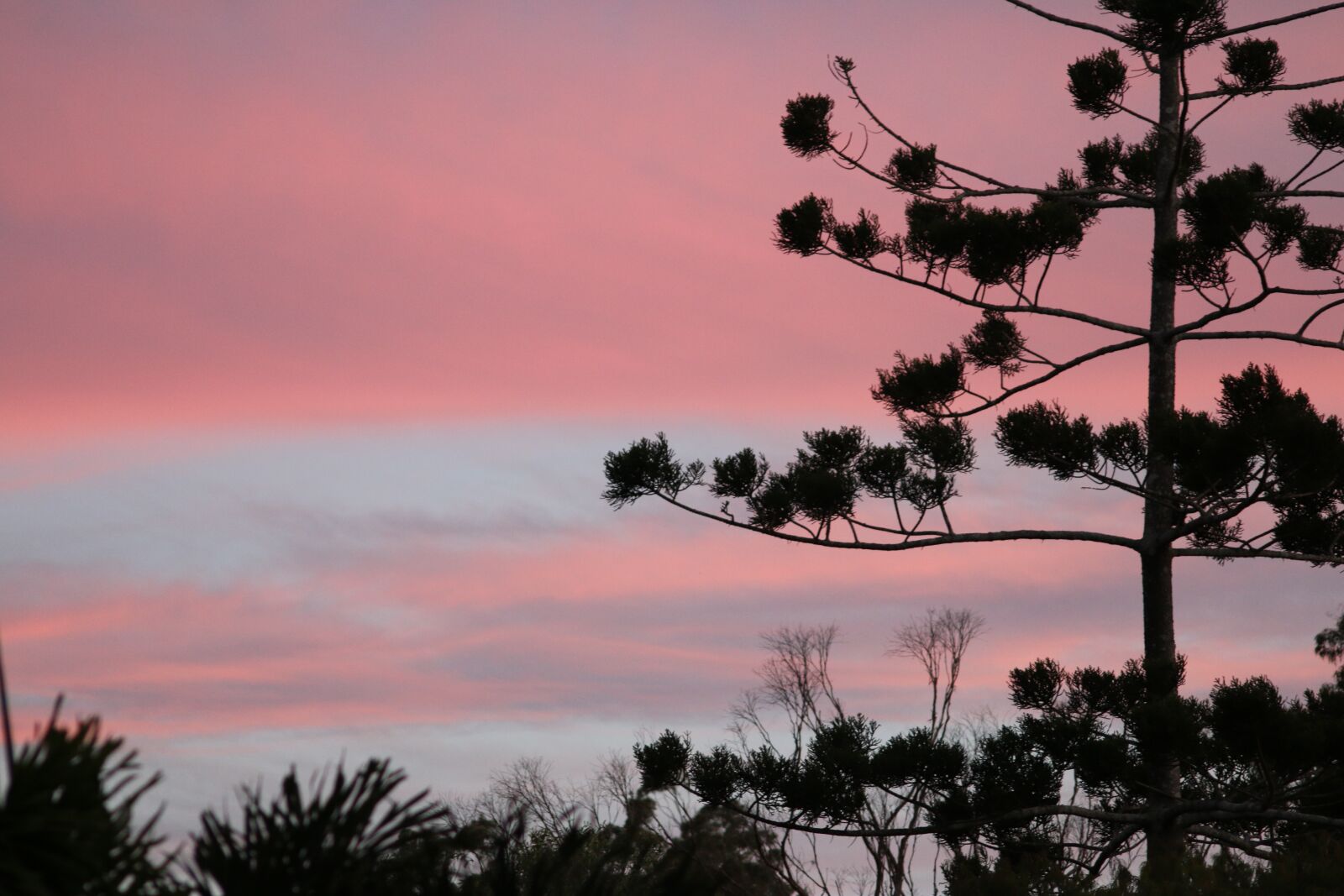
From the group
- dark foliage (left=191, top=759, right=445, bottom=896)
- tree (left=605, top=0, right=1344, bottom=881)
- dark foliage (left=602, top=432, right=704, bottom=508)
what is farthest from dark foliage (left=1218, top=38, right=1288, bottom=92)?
dark foliage (left=191, top=759, right=445, bottom=896)

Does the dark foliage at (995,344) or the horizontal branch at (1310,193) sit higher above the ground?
the horizontal branch at (1310,193)

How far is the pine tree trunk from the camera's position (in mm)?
10625

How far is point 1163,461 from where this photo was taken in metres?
11.0

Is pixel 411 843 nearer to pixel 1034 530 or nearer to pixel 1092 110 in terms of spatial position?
pixel 1034 530

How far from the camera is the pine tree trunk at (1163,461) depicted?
1062 centimetres

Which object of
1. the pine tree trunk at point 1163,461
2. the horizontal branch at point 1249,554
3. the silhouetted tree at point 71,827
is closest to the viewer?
the silhouetted tree at point 71,827

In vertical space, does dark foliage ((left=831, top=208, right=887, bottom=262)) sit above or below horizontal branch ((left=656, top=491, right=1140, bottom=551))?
above

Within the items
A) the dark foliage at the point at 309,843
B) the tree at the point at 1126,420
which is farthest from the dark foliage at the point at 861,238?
the dark foliage at the point at 309,843

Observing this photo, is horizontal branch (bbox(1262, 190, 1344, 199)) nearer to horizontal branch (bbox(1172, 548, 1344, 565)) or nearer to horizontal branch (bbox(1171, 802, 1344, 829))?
horizontal branch (bbox(1172, 548, 1344, 565))

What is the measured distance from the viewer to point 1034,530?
1123 cm

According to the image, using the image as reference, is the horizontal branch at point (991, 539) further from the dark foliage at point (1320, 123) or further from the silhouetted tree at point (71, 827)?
the silhouetted tree at point (71, 827)

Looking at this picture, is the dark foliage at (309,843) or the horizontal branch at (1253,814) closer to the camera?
the dark foliage at (309,843)

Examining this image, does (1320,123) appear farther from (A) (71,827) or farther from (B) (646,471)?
(A) (71,827)

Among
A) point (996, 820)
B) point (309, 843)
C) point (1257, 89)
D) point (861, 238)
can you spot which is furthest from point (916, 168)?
point (309, 843)
